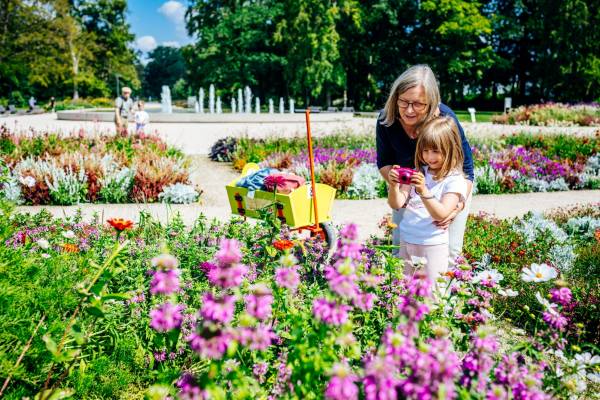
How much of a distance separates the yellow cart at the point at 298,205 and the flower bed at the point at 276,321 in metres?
0.27

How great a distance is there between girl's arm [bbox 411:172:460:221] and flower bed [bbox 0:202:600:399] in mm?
375

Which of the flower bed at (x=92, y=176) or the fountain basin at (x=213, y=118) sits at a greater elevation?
the fountain basin at (x=213, y=118)

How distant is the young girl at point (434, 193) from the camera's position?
3.02 m

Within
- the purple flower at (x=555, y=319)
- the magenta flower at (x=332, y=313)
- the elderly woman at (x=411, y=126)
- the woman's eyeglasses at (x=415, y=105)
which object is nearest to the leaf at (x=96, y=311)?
the magenta flower at (x=332, y=313)

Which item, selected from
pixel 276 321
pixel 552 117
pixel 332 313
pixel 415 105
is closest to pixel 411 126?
pixel 415 105

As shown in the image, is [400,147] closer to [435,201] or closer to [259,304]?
[435,201]

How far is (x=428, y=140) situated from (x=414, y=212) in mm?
461

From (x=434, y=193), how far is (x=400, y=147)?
0.49 metres

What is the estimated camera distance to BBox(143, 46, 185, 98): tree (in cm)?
12156

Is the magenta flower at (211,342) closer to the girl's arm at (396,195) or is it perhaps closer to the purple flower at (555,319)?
the purple flower at (555,319)

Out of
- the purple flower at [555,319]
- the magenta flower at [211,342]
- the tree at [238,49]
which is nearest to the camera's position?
the magenta flower at [211,342]

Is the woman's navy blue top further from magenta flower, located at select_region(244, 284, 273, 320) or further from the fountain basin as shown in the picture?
the fountain basin

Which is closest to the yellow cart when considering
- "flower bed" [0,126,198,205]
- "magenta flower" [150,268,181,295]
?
"flower bed" [0,126,198,205]

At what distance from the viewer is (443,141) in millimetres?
3025
